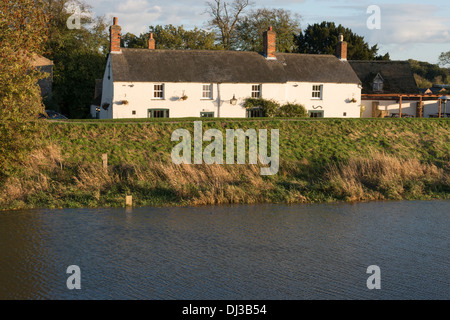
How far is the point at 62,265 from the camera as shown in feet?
47.1

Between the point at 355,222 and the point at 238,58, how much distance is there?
2930 centimetres

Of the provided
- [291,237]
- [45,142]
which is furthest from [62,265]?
[45,142]

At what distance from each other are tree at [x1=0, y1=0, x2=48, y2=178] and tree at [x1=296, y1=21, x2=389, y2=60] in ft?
154

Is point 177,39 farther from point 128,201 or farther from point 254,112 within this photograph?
point 128,201

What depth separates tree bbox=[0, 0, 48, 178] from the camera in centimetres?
2111

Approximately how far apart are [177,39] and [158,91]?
57.0 feet

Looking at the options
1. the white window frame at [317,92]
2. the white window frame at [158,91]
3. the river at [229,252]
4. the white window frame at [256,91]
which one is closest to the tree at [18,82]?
the river at [229,252]

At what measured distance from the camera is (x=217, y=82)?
4388cm

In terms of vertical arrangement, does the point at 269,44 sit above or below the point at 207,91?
above

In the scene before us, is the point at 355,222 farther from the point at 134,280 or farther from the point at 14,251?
the point at 14,251

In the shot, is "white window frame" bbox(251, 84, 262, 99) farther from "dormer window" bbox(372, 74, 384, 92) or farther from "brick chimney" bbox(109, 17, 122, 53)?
"dormer window" bbox(372, 74, 384, 92)

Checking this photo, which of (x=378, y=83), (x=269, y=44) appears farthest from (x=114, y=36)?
(x=378, y=83)

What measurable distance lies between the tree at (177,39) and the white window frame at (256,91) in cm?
1442

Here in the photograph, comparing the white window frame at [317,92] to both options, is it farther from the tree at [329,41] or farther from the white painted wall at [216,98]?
the tree at [329,41]
